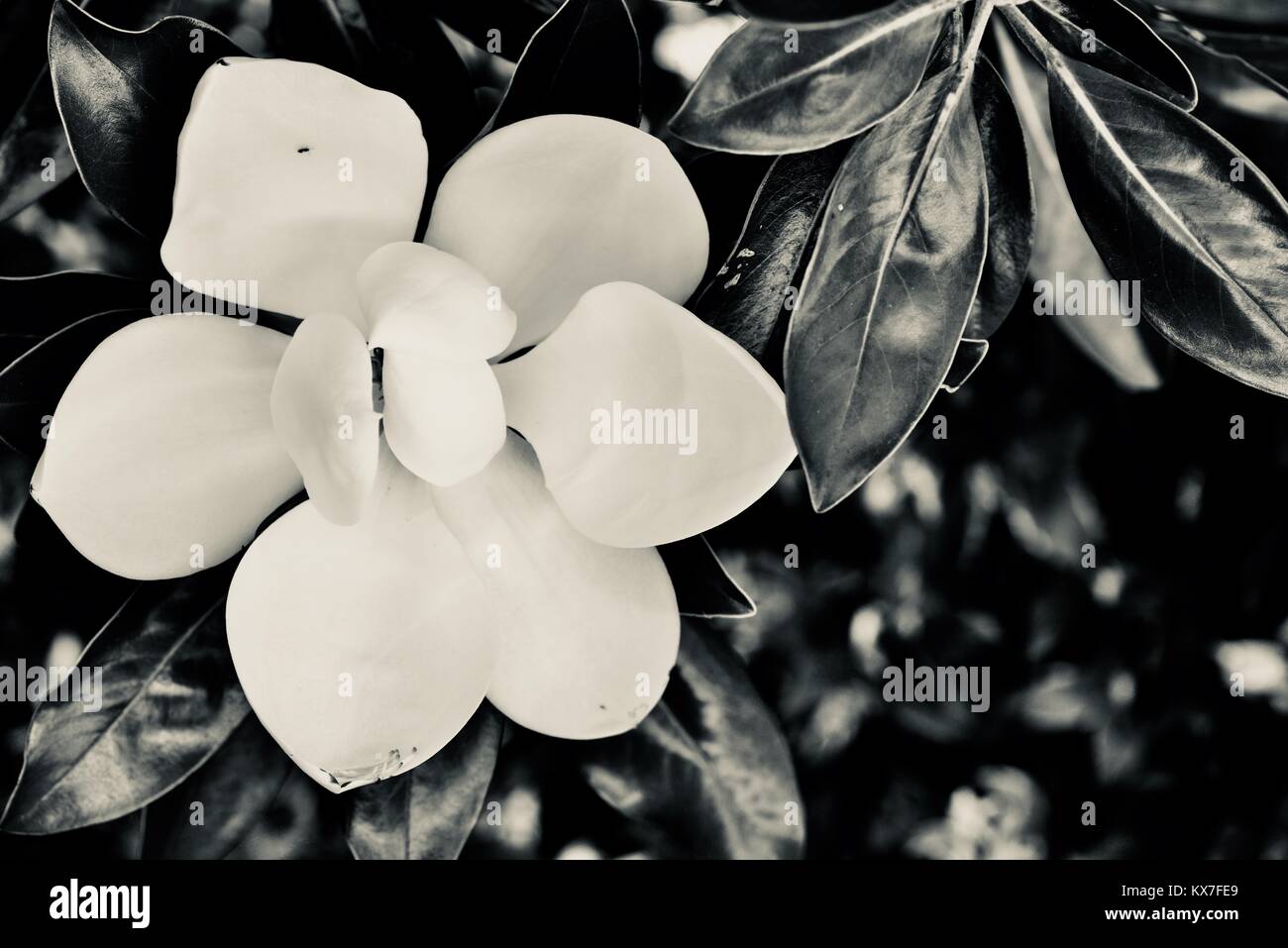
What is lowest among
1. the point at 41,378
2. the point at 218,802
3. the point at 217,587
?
the point at 218,802

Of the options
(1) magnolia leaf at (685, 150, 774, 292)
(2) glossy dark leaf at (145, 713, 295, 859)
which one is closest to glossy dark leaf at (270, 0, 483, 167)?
(1) magnolia leaf at (685, 150, 774, 292)

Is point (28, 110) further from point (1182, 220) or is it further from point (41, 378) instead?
point (1182, 220)

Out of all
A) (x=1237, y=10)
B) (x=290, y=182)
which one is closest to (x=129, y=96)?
(x=290, y=182)

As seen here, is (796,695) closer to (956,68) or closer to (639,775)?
(639,775)

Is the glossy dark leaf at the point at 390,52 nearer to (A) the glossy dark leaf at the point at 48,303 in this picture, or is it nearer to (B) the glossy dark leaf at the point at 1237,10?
(A) the glossy dark leaf at the point at 48,303

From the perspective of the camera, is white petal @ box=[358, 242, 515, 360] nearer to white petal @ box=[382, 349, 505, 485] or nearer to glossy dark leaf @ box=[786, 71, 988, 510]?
white petal @ box=[382, 349, 505, 485]

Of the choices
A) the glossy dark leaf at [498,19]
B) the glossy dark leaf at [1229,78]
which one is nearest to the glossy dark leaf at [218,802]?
the glossy dark leaf at [498,19]
